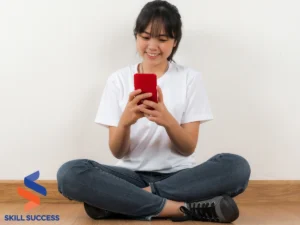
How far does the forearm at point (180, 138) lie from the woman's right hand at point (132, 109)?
9 centimetres

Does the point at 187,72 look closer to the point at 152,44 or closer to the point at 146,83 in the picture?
the point at 152,44

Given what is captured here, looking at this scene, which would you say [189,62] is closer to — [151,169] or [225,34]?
[225,34]

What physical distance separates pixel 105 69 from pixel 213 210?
2.19ft

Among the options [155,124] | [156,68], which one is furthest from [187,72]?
[155,124]

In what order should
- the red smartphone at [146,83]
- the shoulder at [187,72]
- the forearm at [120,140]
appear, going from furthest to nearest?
the shoulder at [187,72] < the forearm at [120,140] < the red smartphone at [146,83]

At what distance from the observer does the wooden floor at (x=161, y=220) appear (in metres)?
1.45

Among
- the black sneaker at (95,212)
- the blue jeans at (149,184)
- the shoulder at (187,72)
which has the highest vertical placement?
the shoulder at (187,72)

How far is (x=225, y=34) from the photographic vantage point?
5.94ft

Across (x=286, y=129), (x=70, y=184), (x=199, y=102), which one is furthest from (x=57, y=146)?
(x=286, y=129)

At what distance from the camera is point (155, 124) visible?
5.26ft

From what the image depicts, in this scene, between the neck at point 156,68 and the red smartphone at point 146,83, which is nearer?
the red smartphone at point 146,83

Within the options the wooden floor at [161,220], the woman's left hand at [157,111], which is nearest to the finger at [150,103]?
the woman's left hand at [157,111]

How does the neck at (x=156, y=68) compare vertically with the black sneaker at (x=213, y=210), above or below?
above

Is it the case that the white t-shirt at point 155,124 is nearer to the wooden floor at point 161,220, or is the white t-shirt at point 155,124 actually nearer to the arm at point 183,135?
the arm at point 183,135
